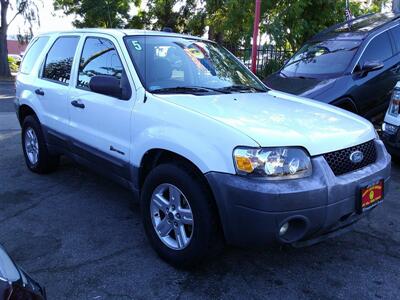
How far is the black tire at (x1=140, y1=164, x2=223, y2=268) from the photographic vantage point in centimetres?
304

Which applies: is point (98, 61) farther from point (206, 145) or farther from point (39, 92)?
point (206, 145)

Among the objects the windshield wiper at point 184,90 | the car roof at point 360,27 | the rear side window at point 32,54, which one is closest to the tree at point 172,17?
the car roof at point 360,27

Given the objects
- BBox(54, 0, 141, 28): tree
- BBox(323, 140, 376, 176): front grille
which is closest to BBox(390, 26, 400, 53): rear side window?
BBox(323, 140, 376, 176): front grille

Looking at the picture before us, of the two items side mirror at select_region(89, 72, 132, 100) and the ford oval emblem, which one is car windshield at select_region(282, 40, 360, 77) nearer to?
the ford oval emblem

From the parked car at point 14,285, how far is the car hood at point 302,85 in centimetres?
508

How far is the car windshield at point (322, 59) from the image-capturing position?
6.89 metres

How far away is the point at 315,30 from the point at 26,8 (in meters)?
20.8

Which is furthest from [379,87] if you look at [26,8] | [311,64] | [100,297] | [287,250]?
[26,8]

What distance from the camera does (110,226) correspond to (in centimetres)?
419

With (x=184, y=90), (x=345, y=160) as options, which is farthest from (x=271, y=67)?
(x=345, y=160)

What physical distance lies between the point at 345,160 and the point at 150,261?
5.41ft

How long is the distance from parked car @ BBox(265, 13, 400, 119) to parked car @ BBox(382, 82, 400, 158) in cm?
86

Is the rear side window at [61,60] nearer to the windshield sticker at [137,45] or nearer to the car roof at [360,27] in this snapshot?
the windshield sticker at [137,45]

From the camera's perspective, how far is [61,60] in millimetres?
4984
